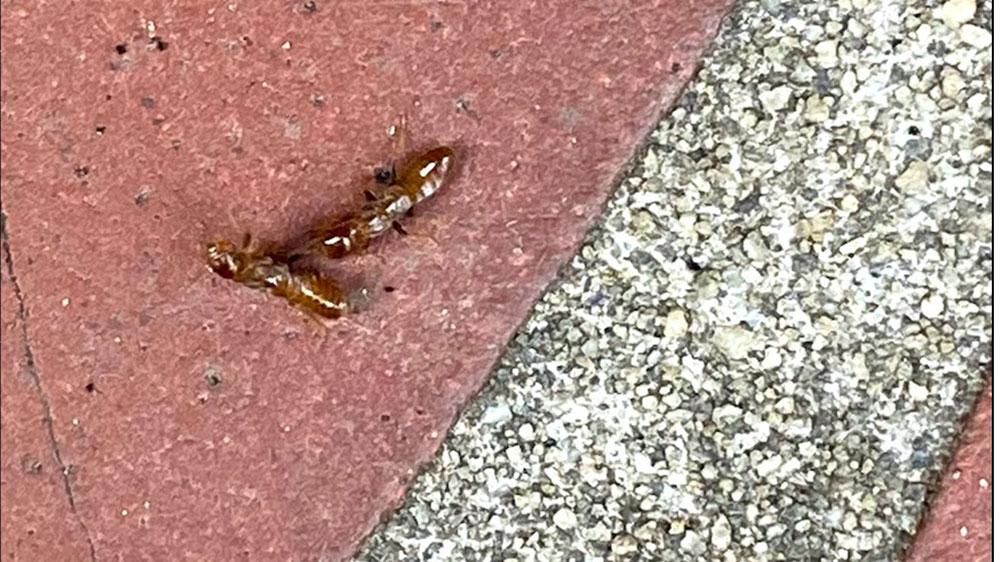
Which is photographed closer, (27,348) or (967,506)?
(967,506)

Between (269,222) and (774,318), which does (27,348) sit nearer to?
(269,222)

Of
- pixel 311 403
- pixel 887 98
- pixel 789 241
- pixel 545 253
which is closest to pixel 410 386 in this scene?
pixel 311 403

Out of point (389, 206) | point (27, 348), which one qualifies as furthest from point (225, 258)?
point (27, 348)

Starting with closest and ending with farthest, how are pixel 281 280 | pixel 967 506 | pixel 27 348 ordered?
pixel 967 506 < pixel 281 280 < pixel 27 348

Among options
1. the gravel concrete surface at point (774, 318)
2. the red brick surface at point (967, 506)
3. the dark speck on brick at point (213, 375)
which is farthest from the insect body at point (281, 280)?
the red brick surface at point (967, 506)

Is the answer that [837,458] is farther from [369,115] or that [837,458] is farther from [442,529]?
[369,115]

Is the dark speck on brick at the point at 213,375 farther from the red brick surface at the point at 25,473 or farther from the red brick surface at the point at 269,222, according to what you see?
the red brick surface at the point at 25,473

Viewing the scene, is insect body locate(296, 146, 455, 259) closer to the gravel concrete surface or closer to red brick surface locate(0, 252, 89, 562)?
the gravel concrete surface
